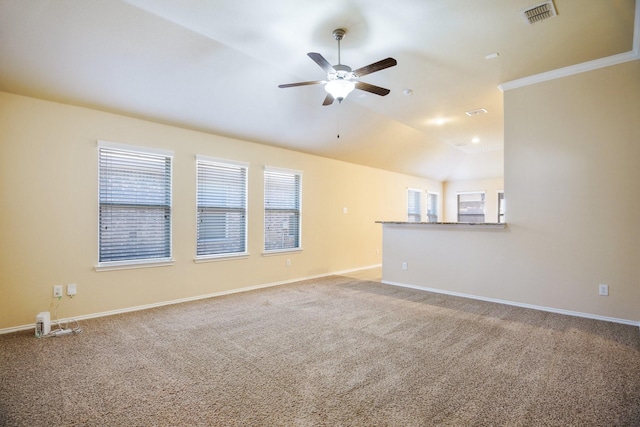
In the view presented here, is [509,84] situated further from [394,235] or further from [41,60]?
[41,60]

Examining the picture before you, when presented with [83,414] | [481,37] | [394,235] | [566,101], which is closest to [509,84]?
[566,101]

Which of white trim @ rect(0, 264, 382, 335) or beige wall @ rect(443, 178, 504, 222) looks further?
beige wall @ rect(443, 178, 504, 222)

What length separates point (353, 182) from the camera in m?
7.25

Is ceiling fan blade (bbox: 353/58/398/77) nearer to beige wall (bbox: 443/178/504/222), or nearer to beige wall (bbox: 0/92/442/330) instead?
beige wall (bbox: 0/92/442/330)

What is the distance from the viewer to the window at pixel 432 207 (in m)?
9.85

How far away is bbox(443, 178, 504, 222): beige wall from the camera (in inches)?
365

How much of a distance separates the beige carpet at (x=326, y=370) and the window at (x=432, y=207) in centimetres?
601

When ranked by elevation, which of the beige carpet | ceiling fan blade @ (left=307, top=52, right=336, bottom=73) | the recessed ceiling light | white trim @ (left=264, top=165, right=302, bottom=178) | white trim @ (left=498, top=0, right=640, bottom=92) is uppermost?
the recessed ceiling light

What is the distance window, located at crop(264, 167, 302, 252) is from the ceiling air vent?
400 centimetres

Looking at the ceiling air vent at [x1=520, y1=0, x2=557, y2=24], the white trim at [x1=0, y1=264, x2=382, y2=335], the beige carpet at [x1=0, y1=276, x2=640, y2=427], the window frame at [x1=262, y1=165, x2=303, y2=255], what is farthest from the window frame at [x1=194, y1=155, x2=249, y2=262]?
the ceiling air vent at [x1=520, y1=0, x2=557, y2=24]

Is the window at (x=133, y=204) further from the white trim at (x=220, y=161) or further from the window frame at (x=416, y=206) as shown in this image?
Result: the window frame at (x=416, y=206)

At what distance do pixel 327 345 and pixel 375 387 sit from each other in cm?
82

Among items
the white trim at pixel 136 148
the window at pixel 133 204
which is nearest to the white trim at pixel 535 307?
the window at pixel 133 204

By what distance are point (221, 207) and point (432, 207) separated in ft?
23.7
